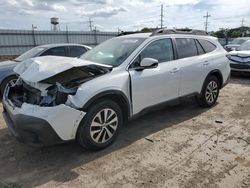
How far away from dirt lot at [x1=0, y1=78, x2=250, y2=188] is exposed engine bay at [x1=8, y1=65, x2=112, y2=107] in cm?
85

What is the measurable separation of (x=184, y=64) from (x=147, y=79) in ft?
3.68

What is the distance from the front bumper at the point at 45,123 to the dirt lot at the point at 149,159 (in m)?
0.43

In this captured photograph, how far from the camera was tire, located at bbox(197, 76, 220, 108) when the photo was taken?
219 inches

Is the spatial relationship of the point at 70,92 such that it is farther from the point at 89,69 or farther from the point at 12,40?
the point at 12,40

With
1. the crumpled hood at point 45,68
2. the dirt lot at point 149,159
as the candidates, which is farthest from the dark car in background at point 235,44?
the crumpled hood at point 45,68

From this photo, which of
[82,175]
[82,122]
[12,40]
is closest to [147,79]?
[82,122]

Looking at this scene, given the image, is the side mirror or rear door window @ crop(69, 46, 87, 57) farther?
rear door window @ crop(69, 46, 87, 57)

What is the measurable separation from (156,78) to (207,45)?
2104 millimetres

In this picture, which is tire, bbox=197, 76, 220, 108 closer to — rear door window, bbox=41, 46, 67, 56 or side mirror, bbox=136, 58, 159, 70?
side mirror, bbox=136, 58, 159, 70

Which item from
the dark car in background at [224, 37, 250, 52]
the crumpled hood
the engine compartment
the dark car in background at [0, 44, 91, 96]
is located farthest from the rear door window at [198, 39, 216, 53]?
the dark car in background at [224, 37, 250, 52]

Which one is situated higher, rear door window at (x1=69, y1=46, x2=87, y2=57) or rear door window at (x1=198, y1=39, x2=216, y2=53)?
rear door window at (x1=198, y1=39, x2=216, y2=53)

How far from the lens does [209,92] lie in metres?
5.74

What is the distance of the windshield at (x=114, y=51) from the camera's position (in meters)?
4.23

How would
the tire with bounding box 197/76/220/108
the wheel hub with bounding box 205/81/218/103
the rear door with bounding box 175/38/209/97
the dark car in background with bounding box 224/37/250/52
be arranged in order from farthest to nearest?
1. the dark car in background with bounding box 224/37/250/52
2. the wheel hub with bounding box 205/81/218/103
3. the tire with bounding box 197/76/220/108
4. the rear door with bounding box 175/38/209/97
